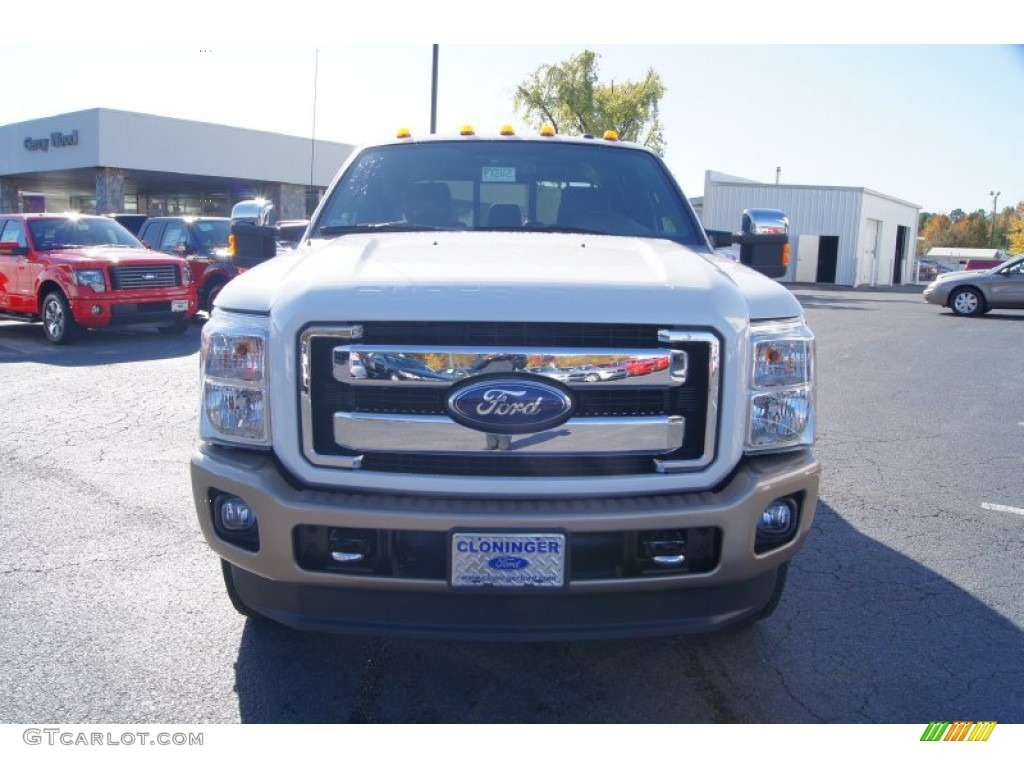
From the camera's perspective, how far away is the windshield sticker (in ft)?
13.4

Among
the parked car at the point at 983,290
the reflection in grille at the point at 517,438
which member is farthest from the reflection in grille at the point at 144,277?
the parked car at the point at 983,290

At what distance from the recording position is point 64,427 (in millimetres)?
6598

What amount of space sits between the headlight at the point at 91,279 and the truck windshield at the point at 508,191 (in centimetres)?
854

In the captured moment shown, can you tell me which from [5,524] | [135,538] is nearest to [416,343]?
[135,538]

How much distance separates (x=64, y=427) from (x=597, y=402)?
A: 5.48m

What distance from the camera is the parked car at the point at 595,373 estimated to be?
8.36 ft

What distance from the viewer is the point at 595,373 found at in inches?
101

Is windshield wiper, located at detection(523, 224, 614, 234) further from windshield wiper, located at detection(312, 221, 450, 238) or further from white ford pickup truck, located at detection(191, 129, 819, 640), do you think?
white ford pickup truck, located at detection(191, 129, 819, 640)

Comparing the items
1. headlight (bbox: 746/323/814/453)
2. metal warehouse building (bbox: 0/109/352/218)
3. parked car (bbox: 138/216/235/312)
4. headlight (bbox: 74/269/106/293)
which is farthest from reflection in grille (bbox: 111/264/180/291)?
metal warehouse building (bbox: 0/109/352/218)

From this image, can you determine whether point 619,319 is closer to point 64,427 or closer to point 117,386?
point 64,427

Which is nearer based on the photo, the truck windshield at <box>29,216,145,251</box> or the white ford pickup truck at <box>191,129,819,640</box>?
the white ford pickup truck at <box>191,129,819,640</box>

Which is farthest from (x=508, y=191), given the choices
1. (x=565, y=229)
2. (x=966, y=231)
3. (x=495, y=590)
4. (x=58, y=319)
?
(x=966, y=231)

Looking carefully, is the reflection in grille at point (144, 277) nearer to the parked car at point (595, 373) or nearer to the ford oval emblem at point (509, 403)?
the ford oval emblem at point (509, 403)

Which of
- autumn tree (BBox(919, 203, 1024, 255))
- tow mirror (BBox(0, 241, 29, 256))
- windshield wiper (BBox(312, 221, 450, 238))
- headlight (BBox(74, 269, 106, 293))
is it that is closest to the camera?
windshield wiper (BBox(312, 221, 450, 238))
